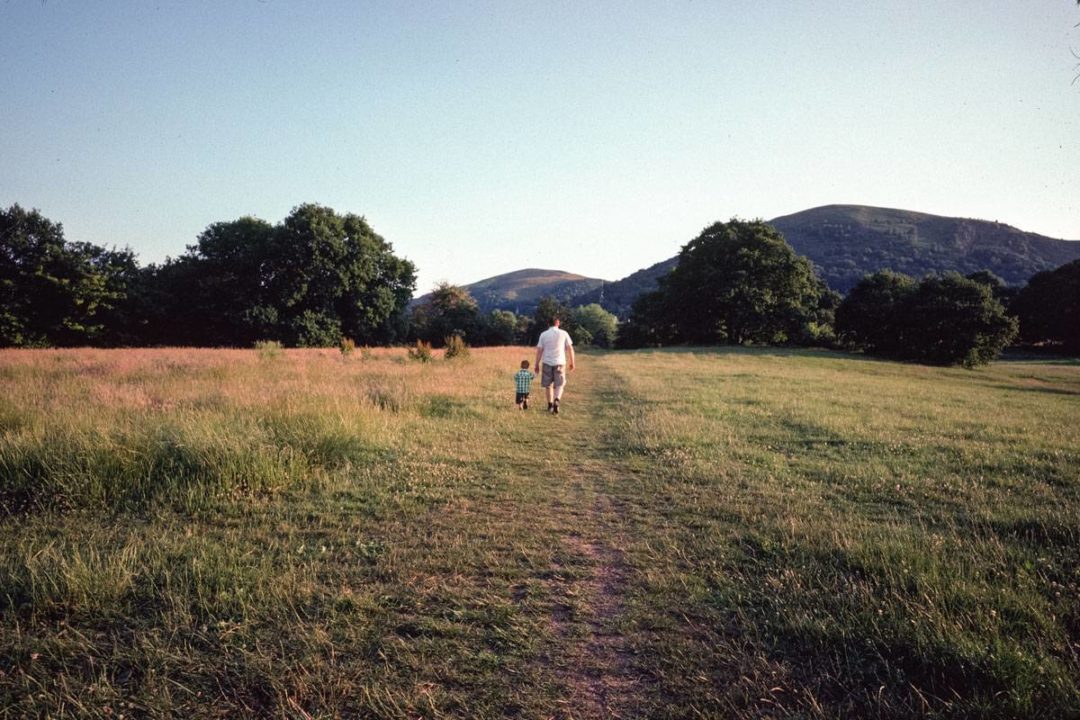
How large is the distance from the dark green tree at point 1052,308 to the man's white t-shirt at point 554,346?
8121 centimetres

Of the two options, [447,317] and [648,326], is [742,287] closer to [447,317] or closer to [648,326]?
[648,326]

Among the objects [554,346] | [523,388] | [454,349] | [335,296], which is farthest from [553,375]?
[335,296]

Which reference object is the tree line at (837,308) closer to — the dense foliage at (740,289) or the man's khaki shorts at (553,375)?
the dense foliage at (740,289)

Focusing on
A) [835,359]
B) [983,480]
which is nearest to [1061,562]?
[983,480]

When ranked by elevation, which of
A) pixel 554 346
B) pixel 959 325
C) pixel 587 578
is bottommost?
pixel 587 578

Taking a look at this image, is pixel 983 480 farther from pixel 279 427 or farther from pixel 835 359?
pixel 835 359

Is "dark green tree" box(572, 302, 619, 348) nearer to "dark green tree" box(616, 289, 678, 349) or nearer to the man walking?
"dark green tree" box(616, 289, 678, 349)

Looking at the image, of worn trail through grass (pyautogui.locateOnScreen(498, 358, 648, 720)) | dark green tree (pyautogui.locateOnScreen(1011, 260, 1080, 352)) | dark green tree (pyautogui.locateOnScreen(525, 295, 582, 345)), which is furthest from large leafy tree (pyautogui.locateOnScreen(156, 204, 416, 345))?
dark green tree (pyautogui.locateOnScreen(1011, 260, 1080, 352))

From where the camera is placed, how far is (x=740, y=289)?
47875 millimetres

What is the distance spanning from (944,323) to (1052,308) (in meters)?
42.2

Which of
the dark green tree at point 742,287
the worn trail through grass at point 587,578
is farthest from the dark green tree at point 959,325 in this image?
the worn trail through grass at point 587,578

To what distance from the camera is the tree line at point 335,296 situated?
117ft

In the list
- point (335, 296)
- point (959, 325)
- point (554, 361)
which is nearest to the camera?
point (554, 361)

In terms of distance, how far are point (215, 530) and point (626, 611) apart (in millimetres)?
4041
